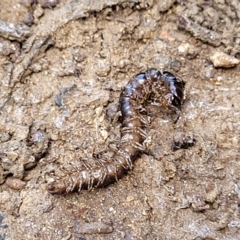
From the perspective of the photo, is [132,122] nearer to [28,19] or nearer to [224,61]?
[224,61]

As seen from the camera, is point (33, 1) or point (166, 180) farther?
point (33, 1)

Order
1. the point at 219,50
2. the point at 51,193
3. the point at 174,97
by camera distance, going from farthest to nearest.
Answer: the point at 219,50
the point at 174,97
the point at 51,193

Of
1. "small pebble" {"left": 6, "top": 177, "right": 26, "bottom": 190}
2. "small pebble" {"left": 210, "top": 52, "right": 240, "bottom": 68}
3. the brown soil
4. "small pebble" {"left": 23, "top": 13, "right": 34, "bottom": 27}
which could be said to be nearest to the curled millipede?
the brown soil

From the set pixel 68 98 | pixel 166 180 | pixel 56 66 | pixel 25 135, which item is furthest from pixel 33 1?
pixel 166 180

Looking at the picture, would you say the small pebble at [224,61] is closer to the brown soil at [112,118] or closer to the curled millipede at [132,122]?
the brown soil at [112,118]

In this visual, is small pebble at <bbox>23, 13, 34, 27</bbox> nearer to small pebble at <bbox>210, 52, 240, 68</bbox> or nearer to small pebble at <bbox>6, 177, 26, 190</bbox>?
small pebble at <bbox>6, 177, 26, 190</bbox>

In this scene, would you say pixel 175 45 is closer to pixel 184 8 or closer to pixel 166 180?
pixel 184 8

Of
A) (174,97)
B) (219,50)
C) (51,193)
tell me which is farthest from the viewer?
(219,50)
